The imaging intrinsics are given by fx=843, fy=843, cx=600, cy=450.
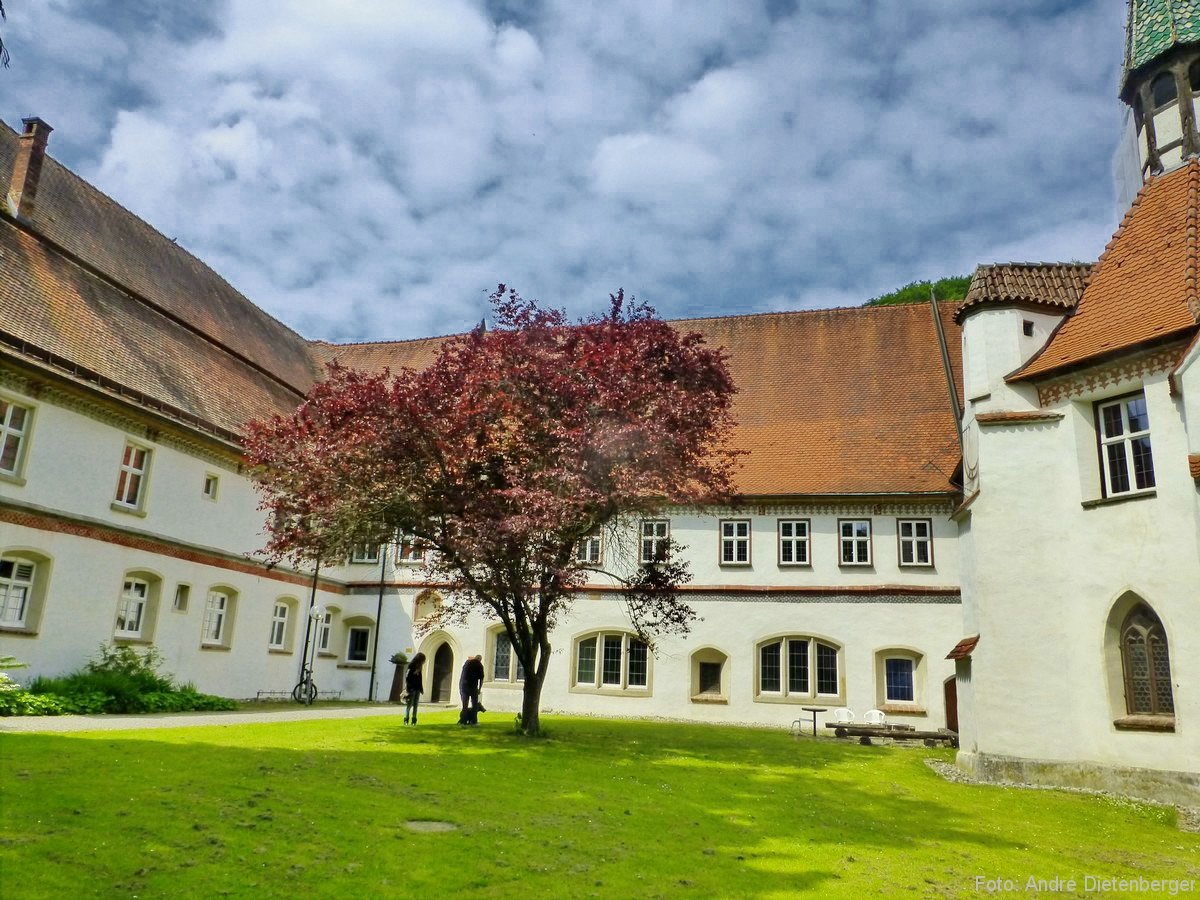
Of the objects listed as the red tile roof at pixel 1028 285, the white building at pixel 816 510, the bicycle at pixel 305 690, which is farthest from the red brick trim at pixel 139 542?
the red tile roof at pixel 1028 285

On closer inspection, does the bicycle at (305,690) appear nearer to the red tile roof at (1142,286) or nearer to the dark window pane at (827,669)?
the dark window pane at (827,669)

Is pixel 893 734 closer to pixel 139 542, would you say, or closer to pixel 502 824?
pixel 502 824

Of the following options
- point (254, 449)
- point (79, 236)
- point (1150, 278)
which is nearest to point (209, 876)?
point (254, 449)

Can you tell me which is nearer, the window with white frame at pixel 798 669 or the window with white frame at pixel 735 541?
the window with white frame at pixel 798 669

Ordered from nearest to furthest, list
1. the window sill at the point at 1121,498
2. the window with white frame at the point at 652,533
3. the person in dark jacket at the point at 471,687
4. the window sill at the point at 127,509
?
the window sill at the point at 1121,498 → the person in dark jacket at the point at 471,687 → the window sill at the point at 127,509 → the window with white frame at the point at 652,533

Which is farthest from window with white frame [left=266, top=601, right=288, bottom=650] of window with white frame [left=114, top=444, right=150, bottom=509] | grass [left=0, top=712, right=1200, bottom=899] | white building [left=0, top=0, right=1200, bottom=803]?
grass [left=0, top=712, right=1200, bottom=899]

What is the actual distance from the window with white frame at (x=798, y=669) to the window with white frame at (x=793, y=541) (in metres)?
2.12

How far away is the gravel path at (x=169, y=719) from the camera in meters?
12.9

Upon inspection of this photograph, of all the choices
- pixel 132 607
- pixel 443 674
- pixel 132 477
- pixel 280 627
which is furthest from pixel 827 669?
pixel 132 477

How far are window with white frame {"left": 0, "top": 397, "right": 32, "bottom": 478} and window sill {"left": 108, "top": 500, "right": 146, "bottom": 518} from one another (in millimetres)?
2299

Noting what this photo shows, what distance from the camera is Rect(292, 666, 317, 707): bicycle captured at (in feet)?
76.6

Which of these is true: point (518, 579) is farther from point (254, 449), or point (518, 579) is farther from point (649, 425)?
point (254, 449)

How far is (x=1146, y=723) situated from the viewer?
12414mm

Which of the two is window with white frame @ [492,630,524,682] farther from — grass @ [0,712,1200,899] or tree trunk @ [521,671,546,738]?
grass @ [0,712,1200,899]
